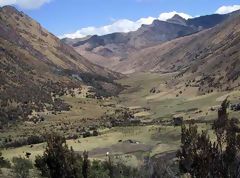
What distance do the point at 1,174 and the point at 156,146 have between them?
183 feet

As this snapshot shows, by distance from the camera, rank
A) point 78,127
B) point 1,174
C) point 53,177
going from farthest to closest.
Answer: point 78,127 → point 1,174 → point 53,177

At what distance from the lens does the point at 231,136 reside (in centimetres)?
4122

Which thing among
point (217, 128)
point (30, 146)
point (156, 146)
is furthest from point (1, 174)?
point (30, 146)

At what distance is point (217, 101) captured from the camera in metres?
197

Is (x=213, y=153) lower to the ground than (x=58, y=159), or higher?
higher

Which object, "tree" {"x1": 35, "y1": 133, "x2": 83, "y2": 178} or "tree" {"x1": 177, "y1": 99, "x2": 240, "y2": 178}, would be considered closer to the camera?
"tree" {"x1": 177, "y1": 99, "x2": 240, "y2": 178}

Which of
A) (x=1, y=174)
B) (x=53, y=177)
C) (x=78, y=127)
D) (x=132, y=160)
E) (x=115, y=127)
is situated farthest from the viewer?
(x=78, y=127)

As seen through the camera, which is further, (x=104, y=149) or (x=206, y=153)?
(x=104, y=149)

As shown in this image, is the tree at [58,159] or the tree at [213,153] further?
the tree at [58,159]

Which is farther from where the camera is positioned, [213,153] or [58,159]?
[58,159]

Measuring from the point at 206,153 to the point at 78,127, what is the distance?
14246 centimetres

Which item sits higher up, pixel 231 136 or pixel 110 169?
pixel 231 136

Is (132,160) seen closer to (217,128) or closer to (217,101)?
(217,128)

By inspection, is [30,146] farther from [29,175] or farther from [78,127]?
[29,175]
